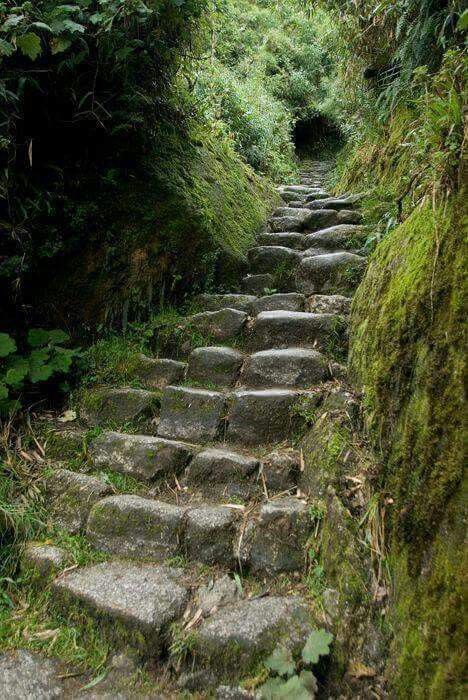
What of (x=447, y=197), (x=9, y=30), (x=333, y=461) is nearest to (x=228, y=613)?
(x=333, y=461)

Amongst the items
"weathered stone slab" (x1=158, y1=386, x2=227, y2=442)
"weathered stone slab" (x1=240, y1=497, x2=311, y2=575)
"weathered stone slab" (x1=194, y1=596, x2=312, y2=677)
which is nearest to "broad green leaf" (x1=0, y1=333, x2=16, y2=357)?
"weathered stone slab" (x1=158, y1=386, x2=227, y2=442)

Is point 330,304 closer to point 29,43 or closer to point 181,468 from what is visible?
point 181,468

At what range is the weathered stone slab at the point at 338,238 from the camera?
422 centimetres

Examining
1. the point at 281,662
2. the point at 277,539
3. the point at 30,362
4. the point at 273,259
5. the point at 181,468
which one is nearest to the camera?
the point at 281,662

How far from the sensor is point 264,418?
260cm

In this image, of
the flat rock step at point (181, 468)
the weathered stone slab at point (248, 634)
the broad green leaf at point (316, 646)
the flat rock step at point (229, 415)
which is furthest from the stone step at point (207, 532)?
the flat rock step at point (229, 415)

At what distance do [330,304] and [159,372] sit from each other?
55.0 inches

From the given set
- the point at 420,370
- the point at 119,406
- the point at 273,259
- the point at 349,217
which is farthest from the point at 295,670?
the point at 349,217

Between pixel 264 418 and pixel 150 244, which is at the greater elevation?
pixel 150 244

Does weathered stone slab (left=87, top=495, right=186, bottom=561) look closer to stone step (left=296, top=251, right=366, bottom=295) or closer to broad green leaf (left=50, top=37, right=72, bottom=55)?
stone step (left=296, top=251, right=366, bottom=295)

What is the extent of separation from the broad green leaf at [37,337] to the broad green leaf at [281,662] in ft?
7.57

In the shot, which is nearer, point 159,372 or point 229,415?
point 229,415

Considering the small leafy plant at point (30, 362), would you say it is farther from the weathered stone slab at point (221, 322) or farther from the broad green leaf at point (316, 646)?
the broad green leaf at point (316, 646)

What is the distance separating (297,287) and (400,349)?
233 centimetres
